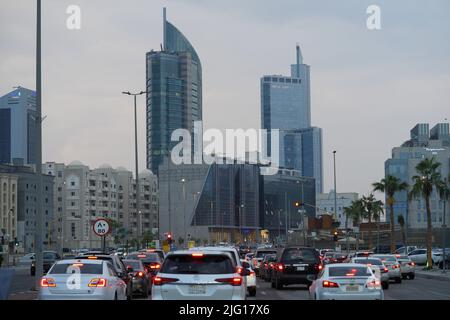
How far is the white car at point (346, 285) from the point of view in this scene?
76.0ft

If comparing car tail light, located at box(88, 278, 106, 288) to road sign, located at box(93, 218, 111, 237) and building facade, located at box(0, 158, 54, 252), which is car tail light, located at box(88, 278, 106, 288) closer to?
road sign, located at box(93, 218, 111, 237)

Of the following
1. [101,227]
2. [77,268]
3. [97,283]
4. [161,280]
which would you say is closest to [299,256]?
[101,227]

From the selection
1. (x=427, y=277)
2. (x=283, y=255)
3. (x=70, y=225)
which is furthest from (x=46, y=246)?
(x=283, y=255)

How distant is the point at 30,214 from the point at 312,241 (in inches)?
2279

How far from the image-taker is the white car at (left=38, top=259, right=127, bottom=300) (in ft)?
72.3

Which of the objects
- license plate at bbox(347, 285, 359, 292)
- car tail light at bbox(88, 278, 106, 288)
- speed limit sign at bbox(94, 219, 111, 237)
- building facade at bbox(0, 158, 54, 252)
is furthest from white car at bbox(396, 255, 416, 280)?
building facade at bbox(0, 158, 54, 252)

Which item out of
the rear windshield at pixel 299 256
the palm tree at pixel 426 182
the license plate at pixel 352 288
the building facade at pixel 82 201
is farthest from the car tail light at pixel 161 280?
the building facade at pixel 82 201

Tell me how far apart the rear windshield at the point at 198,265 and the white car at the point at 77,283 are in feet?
12.3

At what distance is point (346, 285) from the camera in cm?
2330

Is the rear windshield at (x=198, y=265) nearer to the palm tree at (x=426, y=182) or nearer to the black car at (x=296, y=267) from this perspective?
the black car at (x=296, y=267)

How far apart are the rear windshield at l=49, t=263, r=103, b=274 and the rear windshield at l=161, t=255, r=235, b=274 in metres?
4.29

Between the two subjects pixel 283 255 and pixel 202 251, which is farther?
pixel 283 255

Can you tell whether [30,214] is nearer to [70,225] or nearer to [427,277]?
[70,225]
